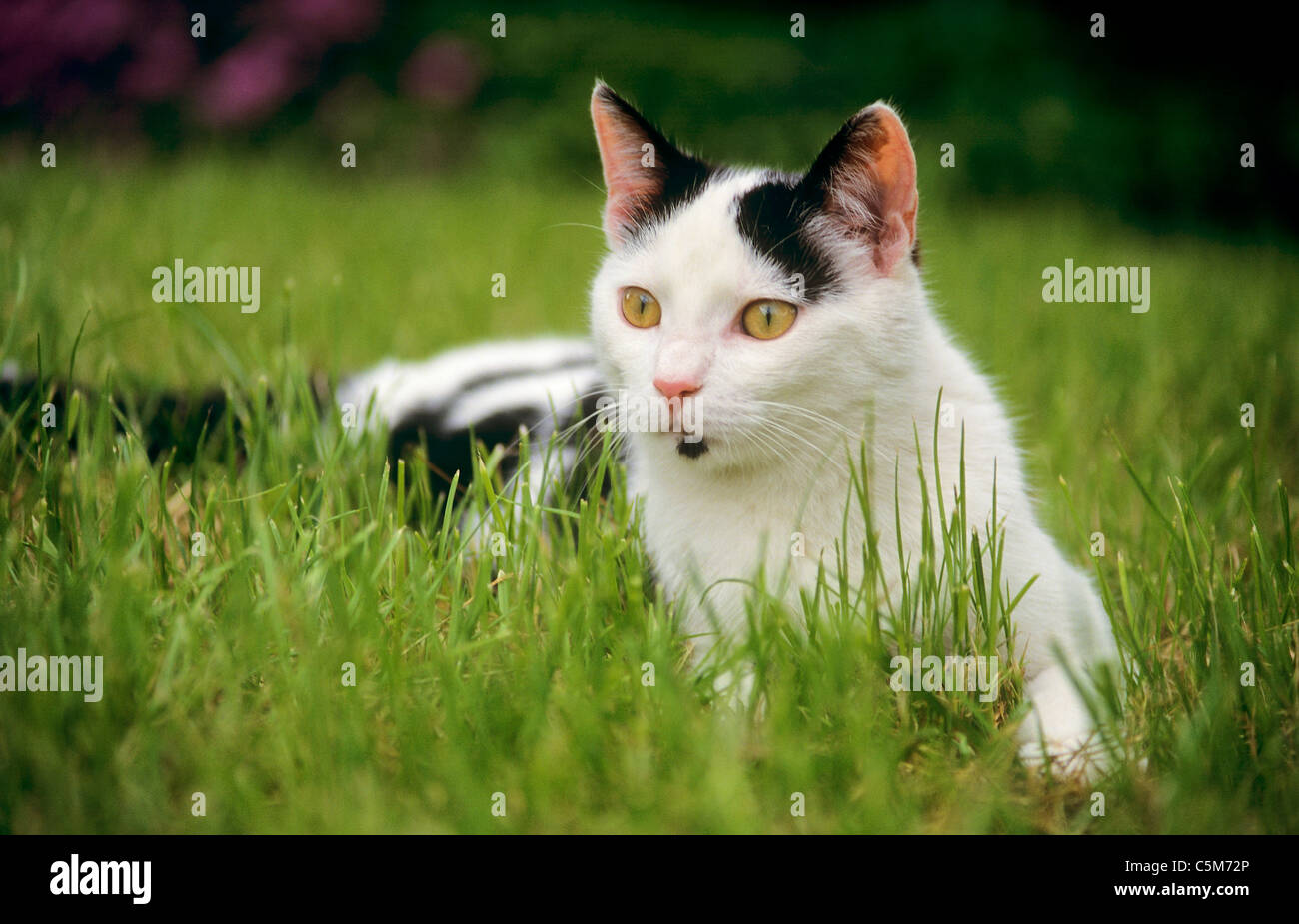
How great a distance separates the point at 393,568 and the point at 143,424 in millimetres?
1021

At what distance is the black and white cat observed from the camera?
1.66m

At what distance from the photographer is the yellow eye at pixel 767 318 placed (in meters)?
1.70

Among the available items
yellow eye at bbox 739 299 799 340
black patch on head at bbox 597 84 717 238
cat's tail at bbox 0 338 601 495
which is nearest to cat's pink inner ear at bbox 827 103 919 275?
yellow eye at bbox 739 299 799 340

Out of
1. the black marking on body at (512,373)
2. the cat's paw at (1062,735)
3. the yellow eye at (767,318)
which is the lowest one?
the cat's paw at (1062,735)

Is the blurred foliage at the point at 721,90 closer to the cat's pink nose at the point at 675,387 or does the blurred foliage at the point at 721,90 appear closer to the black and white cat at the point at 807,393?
the black and white cat at the point at 807,393

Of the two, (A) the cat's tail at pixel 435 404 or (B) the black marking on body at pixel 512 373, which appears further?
(B) the black marking on body at pixel 512 373

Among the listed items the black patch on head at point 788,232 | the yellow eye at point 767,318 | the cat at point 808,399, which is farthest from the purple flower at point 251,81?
the yellow eye at point 767,318

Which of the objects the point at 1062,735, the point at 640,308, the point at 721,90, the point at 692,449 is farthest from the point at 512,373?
the point at 721,90

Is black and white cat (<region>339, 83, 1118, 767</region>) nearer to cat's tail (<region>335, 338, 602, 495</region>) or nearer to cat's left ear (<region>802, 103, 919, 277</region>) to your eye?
cat's left ear (<region>802, 103, 919, 277</region>)

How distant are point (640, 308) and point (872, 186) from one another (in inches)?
18.3

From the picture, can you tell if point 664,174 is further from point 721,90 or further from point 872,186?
point 721,90

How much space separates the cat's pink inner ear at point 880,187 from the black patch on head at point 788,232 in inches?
2.5

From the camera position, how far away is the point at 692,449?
170 centimetres
